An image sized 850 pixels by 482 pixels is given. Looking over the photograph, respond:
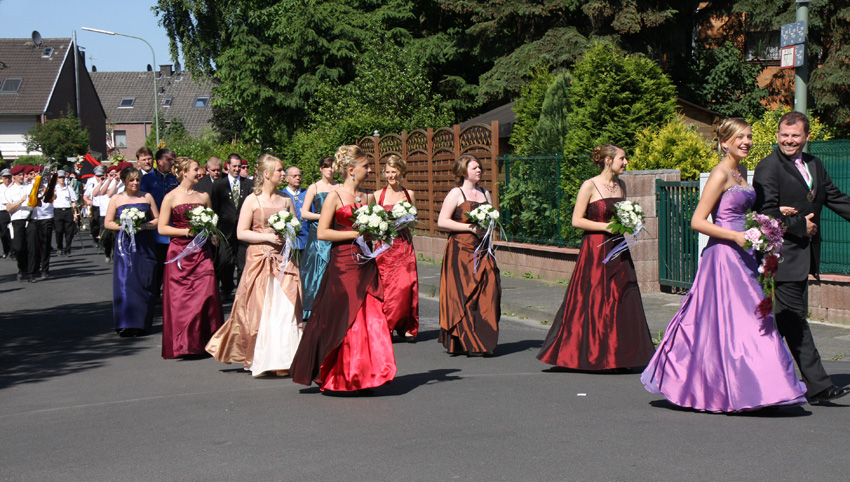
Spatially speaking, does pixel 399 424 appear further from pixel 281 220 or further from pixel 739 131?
pixel 739 131

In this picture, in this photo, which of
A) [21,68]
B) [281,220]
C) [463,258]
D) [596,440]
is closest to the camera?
[596,440]

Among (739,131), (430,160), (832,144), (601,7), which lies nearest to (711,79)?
(601,7)

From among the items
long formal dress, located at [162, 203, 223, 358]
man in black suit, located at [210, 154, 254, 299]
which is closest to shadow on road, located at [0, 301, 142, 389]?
long formal dress, located at [162, 203, 223, 358]

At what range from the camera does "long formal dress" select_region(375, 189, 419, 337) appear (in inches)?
402

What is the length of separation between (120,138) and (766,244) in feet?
282

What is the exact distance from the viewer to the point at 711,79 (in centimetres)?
3000

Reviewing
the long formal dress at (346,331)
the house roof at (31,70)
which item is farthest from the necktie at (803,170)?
the house roof at (31,70)

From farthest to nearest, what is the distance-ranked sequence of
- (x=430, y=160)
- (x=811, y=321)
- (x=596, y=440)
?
(x=430, y=160) → (x=811, y=321) → (x=596, y=440)

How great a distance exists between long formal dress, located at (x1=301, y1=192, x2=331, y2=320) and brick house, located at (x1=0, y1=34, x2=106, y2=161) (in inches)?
2201

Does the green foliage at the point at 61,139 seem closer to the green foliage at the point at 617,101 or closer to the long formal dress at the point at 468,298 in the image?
the green foliage at the point at 617,101

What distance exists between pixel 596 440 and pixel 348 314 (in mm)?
2207

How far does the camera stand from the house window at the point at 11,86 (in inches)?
2532

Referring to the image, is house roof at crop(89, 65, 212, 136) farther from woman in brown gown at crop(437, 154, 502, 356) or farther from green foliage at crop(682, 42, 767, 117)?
woman in brown gown at crop(437, 154, 502, 356)

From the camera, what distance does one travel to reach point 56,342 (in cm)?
1055
